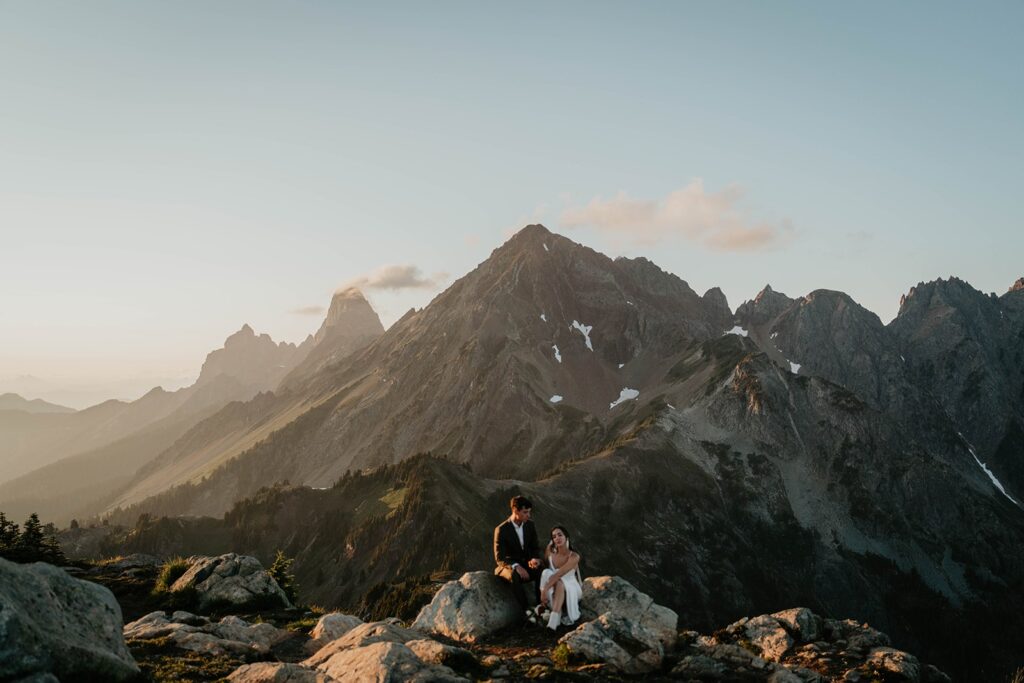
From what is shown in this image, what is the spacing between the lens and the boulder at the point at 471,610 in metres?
20.4

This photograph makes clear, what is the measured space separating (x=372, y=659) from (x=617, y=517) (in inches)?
6849

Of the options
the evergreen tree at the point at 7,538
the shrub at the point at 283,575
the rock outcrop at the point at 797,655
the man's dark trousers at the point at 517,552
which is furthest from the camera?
the shrub at the point at 283,575

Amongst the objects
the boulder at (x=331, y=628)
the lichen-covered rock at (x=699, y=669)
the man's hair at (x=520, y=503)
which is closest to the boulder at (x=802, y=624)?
the lichen-covered rock at (x=699, y=669)

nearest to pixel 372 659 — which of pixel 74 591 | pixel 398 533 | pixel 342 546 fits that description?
pixel 74 591

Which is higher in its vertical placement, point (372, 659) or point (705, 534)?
point (372, 659)

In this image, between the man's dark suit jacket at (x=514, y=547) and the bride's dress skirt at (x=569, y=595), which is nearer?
the bride's dress skirt at (x=569, y=595)

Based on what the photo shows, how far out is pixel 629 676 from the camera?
1691 cm

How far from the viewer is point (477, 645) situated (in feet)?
64.1

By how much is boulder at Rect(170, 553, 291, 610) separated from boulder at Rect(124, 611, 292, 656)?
320cm

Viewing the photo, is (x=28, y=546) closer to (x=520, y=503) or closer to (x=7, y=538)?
(x=7, y=538)

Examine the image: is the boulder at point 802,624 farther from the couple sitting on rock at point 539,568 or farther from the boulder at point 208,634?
the boulder at point 208,634

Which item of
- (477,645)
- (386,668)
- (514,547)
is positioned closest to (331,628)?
(477,645)

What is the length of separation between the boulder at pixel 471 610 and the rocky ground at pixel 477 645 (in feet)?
0.13

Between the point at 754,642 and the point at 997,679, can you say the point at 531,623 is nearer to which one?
the point at 754,642
